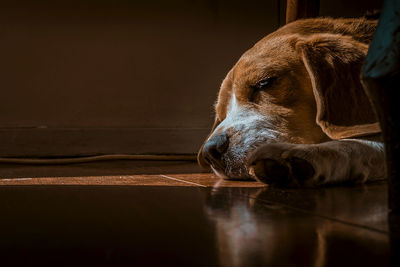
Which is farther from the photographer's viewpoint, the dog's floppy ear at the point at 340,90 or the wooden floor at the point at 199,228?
the dog's floppy ear at the point at 340,90

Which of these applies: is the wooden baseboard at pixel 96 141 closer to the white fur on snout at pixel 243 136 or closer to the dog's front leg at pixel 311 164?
the white fur on snout at pixel 243 136

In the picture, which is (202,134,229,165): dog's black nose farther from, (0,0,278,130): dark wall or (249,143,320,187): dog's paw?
(0,0,278,130): dark wall

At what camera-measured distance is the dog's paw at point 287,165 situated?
1.17 metres

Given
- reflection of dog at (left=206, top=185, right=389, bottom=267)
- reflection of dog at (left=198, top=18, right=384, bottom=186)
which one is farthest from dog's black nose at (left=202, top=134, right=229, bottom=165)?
reflection of dog at (left=206, top=185, right=389, bottom=267)

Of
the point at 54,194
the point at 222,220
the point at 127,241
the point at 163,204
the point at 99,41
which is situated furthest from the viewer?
the point at 99,41

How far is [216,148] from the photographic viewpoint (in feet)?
5.10

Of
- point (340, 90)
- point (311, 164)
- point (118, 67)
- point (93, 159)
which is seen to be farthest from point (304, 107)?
point (118, 67)

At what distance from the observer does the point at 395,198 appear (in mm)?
774

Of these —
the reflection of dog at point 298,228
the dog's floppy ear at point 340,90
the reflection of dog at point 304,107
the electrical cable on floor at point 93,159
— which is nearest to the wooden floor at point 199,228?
the reflection of dog at point 298,228

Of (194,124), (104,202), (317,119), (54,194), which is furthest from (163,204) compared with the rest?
(194,124)

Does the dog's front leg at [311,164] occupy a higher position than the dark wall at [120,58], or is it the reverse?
the dark wall at [120,58]

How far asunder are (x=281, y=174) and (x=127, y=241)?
0.64 m

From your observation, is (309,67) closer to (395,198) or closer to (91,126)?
(395,198)

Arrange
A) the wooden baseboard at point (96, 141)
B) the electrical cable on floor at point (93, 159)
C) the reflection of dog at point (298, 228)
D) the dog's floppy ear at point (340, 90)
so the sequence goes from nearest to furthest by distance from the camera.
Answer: the reflection of dog at point (298, 228) < the dog's floppy ear at point (340, 90) < the electrical cable on floor at point (93, 159) < the wooden baseboard at point (96, 141)
